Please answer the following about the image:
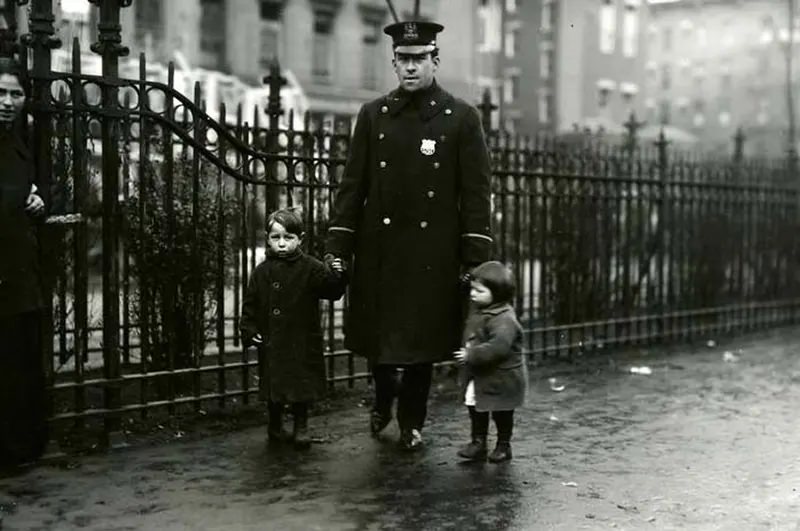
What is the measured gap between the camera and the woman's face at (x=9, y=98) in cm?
541

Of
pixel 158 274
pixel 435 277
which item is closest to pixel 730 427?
pixel 435 277

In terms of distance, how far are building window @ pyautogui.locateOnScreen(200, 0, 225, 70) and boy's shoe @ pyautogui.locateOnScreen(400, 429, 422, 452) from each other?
87.2 ft

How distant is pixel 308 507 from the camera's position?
499 centimetres

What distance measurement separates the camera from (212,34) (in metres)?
31.7

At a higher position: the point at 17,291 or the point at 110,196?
the point at 110,196

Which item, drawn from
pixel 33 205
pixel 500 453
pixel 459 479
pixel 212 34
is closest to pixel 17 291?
pixel 33 205

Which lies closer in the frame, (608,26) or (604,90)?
(608,26)

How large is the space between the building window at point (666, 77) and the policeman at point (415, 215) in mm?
65956

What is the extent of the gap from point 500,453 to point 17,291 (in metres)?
2.72

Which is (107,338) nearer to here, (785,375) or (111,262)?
(111,262)

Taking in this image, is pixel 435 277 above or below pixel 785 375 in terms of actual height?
above

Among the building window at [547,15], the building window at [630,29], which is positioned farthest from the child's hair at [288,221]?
the building window at [630,29]

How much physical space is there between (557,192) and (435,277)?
4198 millimetres

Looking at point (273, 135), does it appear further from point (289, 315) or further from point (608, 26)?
point (608, 26)
